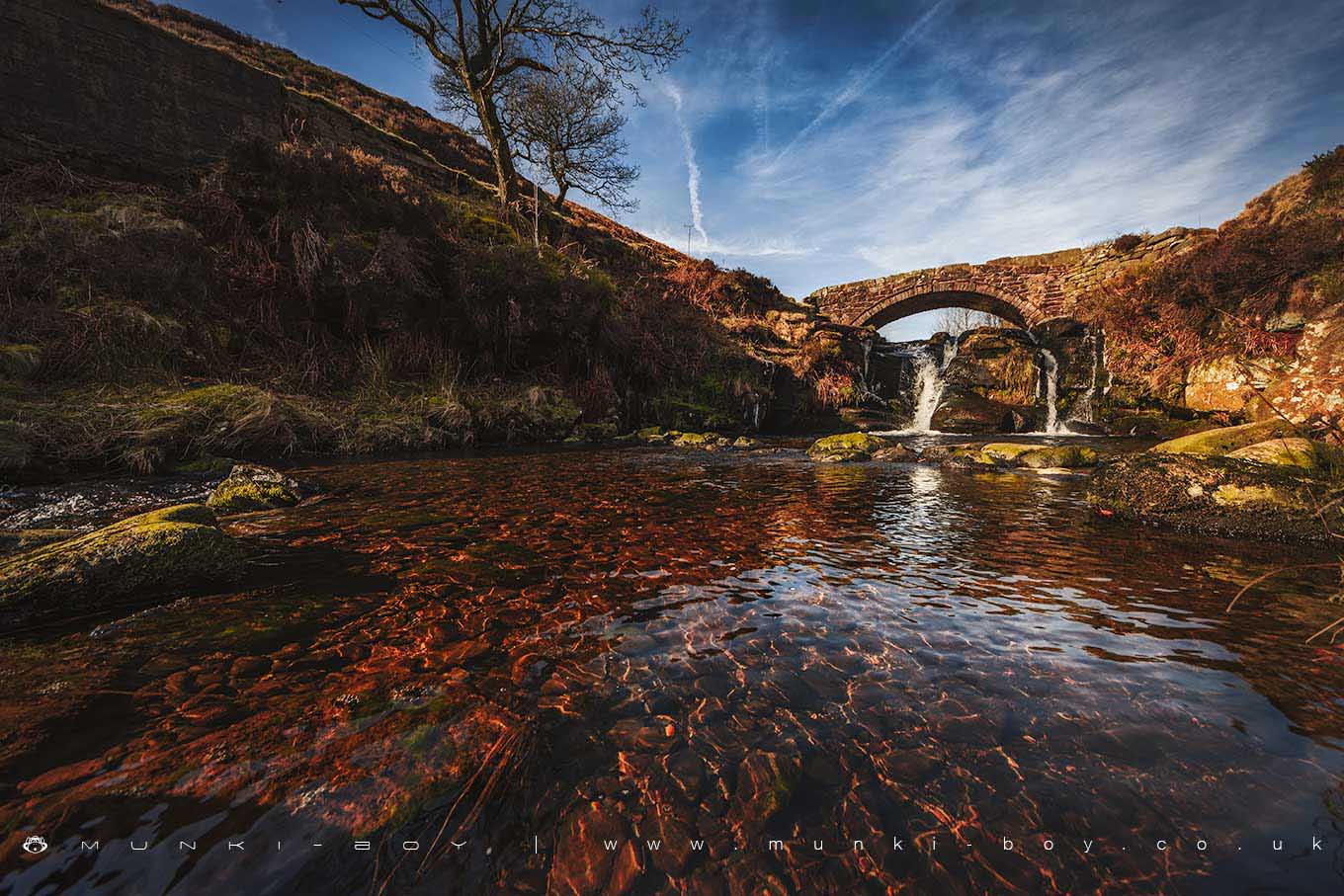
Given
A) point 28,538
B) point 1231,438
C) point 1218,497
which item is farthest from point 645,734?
point 1231,438

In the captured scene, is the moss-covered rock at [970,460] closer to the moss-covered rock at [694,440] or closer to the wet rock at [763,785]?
the moss-covered rock at [694,440]

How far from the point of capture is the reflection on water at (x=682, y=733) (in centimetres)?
122

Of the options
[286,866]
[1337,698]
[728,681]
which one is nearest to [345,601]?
[286,866]

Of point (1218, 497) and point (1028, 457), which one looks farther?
point (1028, 457)

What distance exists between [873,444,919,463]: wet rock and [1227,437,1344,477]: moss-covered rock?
4.62 metres

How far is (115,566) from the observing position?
254 cm

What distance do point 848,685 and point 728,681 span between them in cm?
51

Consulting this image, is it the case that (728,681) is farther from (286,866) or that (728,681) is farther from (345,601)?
(345,601)

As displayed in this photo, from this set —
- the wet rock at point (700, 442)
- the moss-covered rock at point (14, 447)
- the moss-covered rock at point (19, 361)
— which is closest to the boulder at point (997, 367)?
the wet rock at point (700, 442)

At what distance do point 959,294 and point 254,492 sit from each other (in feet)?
95.9

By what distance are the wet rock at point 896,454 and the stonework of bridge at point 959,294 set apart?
52.4 ft

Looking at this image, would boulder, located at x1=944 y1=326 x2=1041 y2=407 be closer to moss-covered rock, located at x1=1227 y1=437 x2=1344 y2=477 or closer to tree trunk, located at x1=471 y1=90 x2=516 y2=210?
moss-covered rock, located at x1=1227 y1=437 x2=1344 y2=477

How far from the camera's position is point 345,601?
2.64m

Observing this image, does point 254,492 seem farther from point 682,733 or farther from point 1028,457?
point 1028,457
